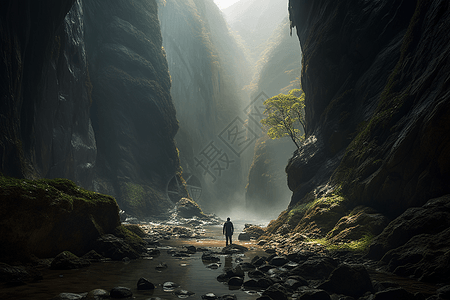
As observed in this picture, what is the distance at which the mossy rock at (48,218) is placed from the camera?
307 inches

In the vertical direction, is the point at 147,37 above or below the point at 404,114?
above

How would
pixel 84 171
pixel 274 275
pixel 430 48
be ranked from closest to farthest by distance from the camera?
pixel 274 275 < pixel 430 48 < pixel 84 171

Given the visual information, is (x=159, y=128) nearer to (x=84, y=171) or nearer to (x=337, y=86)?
(x=84, y=171)

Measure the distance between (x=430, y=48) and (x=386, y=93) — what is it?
2.99m

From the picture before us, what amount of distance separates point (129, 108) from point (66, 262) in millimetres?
41362

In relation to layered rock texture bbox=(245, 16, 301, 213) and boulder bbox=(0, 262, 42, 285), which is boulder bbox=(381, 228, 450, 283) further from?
layered rock texture bbox=(245, 16, 301, 213)

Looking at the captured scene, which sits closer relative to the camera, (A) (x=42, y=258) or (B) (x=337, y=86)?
(A) (x=42, y=258)

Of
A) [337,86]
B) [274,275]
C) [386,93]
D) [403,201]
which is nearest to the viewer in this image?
[274,275]

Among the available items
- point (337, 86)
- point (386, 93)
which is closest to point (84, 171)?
point (337, 86)

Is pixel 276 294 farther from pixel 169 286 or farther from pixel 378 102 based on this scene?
pixel 378 102

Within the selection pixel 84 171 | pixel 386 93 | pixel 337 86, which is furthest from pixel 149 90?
pixel 386 93

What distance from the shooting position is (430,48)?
1152 cm

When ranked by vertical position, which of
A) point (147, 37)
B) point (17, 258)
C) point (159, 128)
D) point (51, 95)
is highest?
point (147, 37)

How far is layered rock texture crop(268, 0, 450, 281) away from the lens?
28.9 feet
